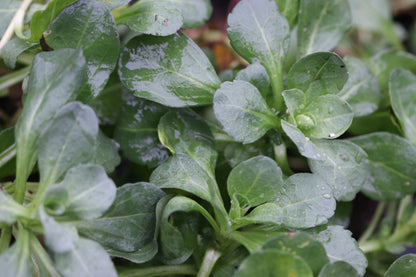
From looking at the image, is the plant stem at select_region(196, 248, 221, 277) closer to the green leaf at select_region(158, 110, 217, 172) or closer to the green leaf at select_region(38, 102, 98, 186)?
the green leaf at select_region(158, 110, 217, 172)

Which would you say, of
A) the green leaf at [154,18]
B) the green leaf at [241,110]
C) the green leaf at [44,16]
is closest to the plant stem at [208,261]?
the green leaf at [241,110]

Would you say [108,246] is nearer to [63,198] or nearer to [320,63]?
[63,198]

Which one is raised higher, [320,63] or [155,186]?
[320,63]

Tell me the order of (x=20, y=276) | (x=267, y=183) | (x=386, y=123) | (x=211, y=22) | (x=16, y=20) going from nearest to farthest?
1. (x=20, y=276)
2. (x=267, y=183)
3. (x=16, y=20)
4. (x=386, y=123)
5. (x=211, y=22)

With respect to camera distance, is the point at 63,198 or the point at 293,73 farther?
the point at 293,73

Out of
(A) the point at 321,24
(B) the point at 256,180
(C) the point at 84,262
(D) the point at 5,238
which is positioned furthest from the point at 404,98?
(D) the point at 5,238

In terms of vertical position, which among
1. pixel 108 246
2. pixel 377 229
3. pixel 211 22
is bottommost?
pixel 377 229

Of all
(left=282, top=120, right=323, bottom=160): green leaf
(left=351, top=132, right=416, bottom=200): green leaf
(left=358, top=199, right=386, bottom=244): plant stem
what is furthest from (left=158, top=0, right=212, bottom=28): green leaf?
(left=358, top=199, right=386, bottom=244): plant stem

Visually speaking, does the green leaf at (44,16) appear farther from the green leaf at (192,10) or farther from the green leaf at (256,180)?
the green leaf at (256,180)

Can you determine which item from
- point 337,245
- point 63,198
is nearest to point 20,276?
point 63,198
